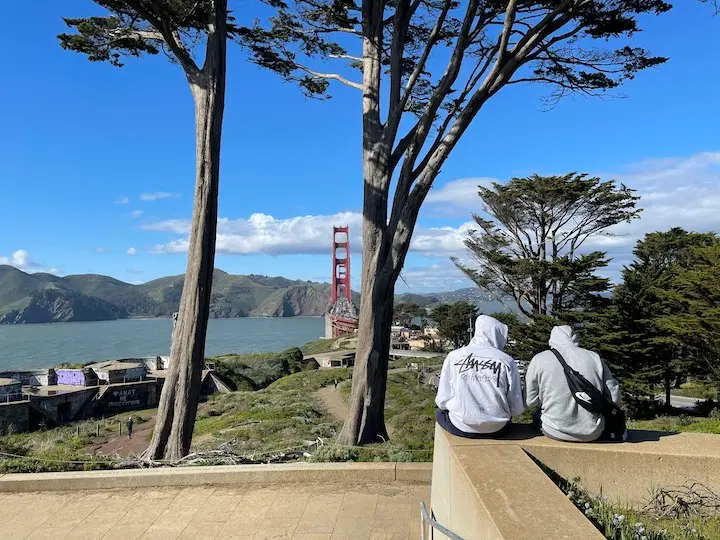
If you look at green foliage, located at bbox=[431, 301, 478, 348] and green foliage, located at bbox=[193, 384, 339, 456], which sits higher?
green foliage, located at bbox=[431, 301, 478, 348]

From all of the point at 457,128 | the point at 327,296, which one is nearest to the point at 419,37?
the point at 457,128

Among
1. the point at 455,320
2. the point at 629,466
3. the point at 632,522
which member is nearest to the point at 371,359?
the point at 629,466

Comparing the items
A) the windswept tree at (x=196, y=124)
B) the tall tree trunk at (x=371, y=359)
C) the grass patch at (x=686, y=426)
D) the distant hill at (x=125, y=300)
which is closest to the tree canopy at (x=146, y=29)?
the windswept tree at (x=196, y=124)

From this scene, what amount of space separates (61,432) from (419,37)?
57.9 feet

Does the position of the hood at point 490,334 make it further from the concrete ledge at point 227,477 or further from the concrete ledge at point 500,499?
the concrete ledge at point 227,477

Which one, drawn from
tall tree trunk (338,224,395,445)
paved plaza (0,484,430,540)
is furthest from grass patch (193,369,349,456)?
paved plaza (0,484,430,540)

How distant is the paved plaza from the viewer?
2.90 m

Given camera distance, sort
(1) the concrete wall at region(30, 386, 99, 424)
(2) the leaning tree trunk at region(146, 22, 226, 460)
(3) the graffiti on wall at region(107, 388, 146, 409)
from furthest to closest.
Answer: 1. (3) the graffiti on wall at region(107, 388, 146, 409)
2. (1) the concrete wall at region(30, 386, 99, 424)
3. (2) the leaning tree trunk at region(146, 22, 226, 460)

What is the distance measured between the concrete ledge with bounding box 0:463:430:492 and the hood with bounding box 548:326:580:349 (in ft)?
4.75

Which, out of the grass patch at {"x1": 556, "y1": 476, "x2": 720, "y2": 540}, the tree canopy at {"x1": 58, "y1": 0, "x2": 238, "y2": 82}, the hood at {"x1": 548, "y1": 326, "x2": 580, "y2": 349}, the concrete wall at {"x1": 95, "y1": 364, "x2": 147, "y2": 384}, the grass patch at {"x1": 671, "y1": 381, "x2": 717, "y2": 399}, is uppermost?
the tree canopy at {"x1": 58, "y1": 0, "x2": 238, "y2": 82}

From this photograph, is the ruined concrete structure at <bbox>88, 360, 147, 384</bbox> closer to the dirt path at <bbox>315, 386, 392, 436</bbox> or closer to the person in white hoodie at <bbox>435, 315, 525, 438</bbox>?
the dirt path at <bbox>315, 386, 392, 436</bbox>

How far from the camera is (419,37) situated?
6.71 m

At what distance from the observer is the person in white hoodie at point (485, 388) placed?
2.56 meters

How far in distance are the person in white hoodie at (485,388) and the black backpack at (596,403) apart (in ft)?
0.76
